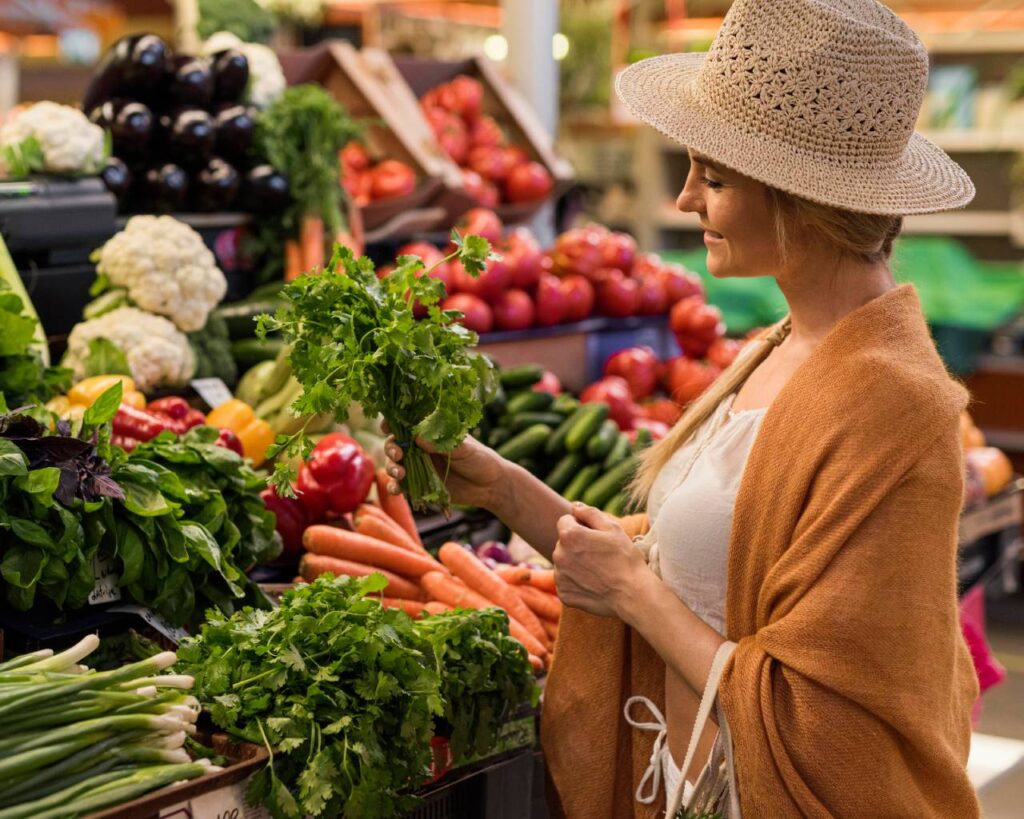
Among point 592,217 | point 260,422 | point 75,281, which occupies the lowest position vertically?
point 592,217

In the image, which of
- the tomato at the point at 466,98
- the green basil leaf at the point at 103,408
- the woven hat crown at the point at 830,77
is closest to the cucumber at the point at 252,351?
the green basil leaf at the point at 103,408

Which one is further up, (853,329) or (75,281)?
(853,329)

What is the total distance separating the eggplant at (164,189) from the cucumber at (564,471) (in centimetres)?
135

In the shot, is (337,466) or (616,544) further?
(337,466)

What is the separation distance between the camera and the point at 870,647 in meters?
1.86

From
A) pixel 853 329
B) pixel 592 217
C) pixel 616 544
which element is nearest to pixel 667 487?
pixel 616 544

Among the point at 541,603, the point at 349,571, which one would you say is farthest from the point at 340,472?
the point at 541,603

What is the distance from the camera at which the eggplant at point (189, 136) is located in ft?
12.6

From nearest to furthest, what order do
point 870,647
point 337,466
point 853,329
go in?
point 870,647
point 853,329
point 337,466

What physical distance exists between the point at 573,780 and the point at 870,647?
0.76 meters

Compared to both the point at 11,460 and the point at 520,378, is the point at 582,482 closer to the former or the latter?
the point at 520,378

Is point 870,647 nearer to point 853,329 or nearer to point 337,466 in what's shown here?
point 853,329

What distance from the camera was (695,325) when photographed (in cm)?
496

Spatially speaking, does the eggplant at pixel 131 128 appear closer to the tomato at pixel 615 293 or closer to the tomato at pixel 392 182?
the tomato at pixel 392 182
